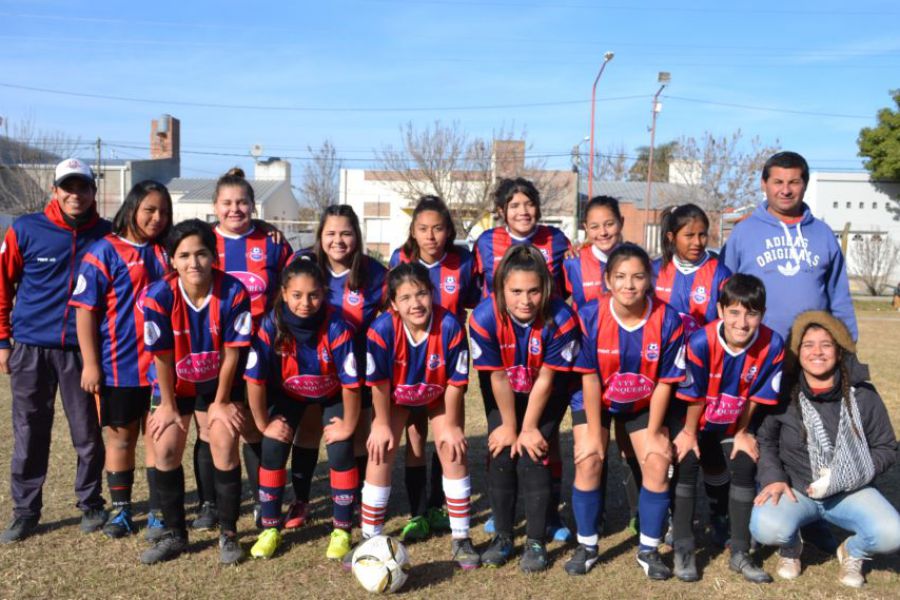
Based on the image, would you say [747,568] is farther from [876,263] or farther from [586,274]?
[876,263]

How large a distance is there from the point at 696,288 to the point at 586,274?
0.59 meters

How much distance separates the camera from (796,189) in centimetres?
412

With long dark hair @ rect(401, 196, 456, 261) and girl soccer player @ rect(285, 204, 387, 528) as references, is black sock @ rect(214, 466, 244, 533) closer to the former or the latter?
girl soccer player @ rect(285, 204, 387, 528)

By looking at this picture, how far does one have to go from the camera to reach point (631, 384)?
3.64 m

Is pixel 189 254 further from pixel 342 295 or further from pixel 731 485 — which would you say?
pixel 731 485

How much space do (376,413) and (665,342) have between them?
56.2 inches

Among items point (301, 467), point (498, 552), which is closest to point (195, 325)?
point (301, 467)

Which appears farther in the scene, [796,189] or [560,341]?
[796,189]

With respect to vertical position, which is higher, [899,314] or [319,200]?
[319,200]

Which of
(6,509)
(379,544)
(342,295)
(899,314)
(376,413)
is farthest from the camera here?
(899,314)

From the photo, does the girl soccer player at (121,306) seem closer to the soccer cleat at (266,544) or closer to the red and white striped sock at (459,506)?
the soccer cleat at (266,544)

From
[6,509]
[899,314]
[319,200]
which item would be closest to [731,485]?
[6,509]

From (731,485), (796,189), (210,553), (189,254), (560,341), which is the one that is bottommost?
(210,553)

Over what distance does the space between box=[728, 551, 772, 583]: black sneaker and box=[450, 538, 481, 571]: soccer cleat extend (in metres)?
1.24
